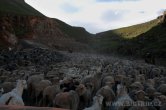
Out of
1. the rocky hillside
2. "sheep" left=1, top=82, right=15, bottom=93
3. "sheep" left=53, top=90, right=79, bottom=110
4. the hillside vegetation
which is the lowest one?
"sheep" left=53, top=90, right=79, bottom=110

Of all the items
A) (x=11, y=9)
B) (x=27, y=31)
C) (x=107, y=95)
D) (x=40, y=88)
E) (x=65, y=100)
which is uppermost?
(x=11, y=9)

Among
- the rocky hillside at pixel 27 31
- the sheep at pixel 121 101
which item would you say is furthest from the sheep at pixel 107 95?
the rocky hillside at pixel 27 31

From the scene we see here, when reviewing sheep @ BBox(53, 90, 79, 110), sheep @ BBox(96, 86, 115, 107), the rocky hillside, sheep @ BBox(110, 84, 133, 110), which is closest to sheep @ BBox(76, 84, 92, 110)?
sheep @ BBox(96, 86, 115, 107)

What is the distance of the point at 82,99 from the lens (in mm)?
17297

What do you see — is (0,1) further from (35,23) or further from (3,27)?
(3,27)

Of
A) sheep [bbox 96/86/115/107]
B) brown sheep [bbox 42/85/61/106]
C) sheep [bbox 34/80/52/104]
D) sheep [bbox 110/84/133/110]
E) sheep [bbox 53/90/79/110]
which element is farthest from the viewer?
sheep [bbox 34/80/52/104]

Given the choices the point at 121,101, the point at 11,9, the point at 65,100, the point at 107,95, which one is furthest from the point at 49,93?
the point at 11,9

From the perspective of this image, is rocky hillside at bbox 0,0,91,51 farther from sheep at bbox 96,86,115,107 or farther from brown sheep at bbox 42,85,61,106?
sheep at bbox 96,86,115,107

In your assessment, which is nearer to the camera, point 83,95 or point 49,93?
point 49,93

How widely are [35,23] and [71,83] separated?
75.7m

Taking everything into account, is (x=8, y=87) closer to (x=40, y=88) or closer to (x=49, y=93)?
(x=40, y=88)

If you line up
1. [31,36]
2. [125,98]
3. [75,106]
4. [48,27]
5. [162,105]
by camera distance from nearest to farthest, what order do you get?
[162,105] < [125,98] < [75,106] < [31,36] < [48,27]

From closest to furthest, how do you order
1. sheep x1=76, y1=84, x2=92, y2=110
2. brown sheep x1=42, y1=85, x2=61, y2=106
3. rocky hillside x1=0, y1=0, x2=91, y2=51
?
brown sheep x1=42, y1=85, x2=61, y2=106
sheep x1=76, y1=84, x2=92, y2=110
rocky hillside x1=0, y1=0, x2=91, y2=51

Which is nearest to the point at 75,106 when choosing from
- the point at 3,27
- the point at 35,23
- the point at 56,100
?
the point at 56,100
